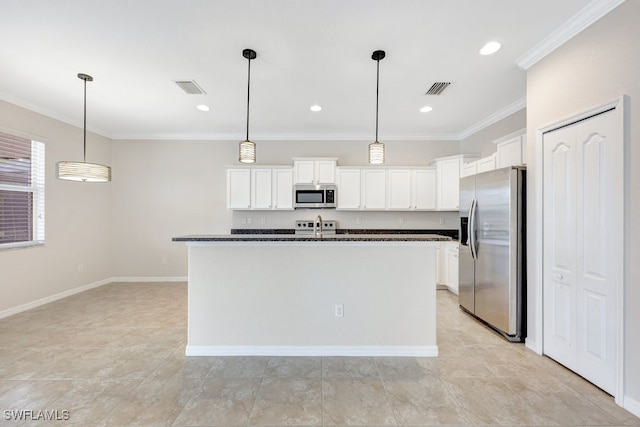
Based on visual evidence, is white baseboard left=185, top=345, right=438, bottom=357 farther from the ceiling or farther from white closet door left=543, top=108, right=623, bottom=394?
the ceiling

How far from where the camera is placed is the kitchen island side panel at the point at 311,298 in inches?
102

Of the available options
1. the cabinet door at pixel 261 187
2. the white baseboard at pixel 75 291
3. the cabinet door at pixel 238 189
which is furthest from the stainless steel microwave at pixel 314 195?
the white baseboard at pixel 75 291

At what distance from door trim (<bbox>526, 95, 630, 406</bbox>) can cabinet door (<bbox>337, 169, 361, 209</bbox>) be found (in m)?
2.77

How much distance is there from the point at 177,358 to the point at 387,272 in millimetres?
2099

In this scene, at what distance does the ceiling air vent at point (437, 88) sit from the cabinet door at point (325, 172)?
6.68ft

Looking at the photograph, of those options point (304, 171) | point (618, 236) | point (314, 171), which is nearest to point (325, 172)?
point (314, 171)

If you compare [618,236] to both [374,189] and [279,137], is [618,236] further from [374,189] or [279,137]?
[279,137]

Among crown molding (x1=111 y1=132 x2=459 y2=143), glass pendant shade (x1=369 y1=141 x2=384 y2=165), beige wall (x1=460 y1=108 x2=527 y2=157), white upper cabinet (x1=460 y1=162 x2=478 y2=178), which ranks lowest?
glass pendant shade (x1=369 y1=141 x2=384 y2=165)

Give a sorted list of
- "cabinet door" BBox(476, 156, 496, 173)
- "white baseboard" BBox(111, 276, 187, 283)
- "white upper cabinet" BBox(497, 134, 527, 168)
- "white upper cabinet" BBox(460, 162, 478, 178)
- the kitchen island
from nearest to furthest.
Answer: the kitchen island < "white upper cabinet" BBox(497, 134, 527, 168) < "cabinet door" BBox(476, 156, 496, 173) < "white upper cabinet" BBox(460, 162, 478, 178) < "white baseboard" BBox(111, 276, 187, 283)

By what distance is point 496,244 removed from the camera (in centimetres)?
301

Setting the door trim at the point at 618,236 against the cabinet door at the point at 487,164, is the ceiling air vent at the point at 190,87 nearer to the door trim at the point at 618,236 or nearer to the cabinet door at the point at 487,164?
the door trim at the point at 618,236

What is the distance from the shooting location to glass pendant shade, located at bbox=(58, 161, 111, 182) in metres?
2.63

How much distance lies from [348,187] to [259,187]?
5.35 ft

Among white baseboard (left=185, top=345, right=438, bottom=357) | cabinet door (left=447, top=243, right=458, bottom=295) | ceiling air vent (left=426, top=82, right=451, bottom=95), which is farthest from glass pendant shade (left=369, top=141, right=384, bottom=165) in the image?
cabinet door (left=447, top=243, right=458, bottom=295)
